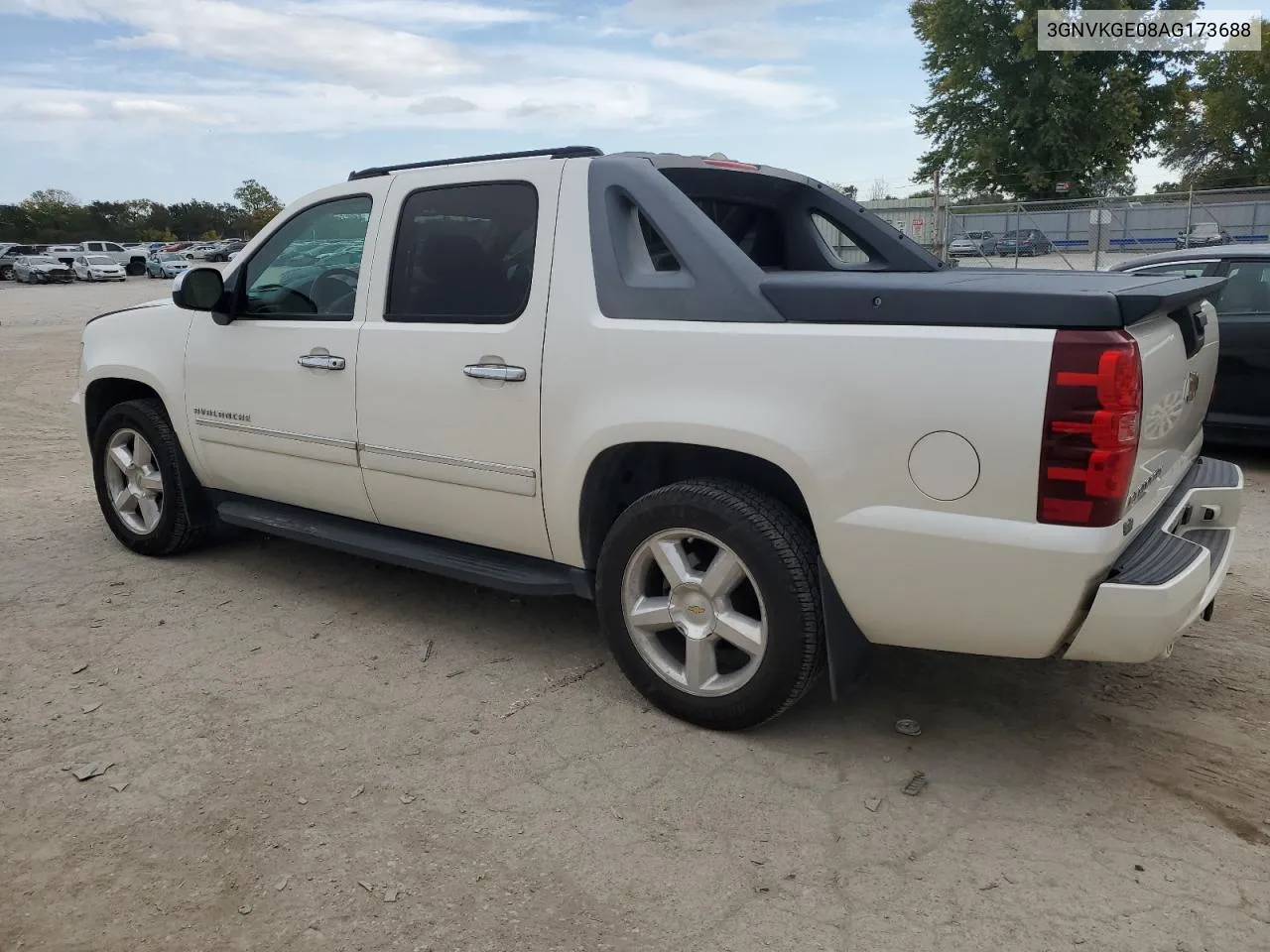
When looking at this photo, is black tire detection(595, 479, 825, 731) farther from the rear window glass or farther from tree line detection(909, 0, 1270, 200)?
tree line detection(909, 0, 1270, 200)

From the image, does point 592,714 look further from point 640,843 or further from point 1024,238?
point 1024,238

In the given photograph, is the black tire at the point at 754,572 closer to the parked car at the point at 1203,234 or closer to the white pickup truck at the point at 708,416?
the white pickup truck at the point at 708,416

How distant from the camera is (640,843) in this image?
112 inches

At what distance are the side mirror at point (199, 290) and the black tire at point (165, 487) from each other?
81cm

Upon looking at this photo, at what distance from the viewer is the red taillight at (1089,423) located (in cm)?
257

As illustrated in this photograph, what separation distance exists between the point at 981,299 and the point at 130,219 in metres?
96.3

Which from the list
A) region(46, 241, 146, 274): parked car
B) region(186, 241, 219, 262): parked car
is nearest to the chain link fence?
Result: region(186, 241, 219, 262): parked car

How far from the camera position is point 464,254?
154 inches

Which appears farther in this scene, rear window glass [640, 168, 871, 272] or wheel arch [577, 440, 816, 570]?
rear window glass [640, 168, 871, 272]

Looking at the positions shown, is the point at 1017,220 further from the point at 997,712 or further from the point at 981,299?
the point at 981,299

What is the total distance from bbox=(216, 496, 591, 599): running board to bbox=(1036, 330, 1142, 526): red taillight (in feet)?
5.55

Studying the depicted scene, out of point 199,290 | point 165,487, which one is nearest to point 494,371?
point 199,290

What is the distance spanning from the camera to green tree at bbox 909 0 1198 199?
39156 mm

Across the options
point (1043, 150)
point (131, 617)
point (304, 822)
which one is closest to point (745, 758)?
point (304, 822)
